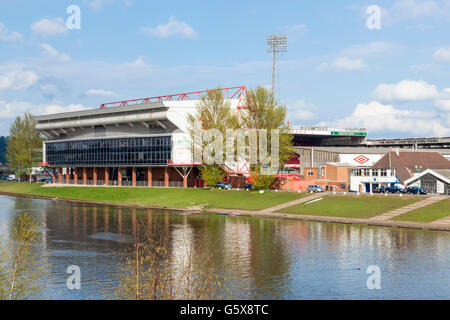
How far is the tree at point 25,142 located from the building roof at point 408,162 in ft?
398

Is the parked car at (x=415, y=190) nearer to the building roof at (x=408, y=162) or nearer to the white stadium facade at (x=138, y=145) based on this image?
the building roof at (x=408, y=162)

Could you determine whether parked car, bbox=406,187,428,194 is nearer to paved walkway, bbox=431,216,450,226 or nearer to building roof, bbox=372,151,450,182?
building roof, bbox=372,151,450,182

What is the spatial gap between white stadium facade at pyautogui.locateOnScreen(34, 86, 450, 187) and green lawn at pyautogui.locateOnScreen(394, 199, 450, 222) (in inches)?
2021

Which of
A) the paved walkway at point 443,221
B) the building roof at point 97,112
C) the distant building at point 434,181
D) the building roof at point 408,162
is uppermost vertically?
the building roof at point 97,112

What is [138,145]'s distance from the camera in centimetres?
14012

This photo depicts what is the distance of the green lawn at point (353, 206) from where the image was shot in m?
80.6

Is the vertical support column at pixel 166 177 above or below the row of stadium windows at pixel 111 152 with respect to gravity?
below

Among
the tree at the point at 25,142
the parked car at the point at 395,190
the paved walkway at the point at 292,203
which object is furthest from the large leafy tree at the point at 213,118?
the tree at the point at 25,142

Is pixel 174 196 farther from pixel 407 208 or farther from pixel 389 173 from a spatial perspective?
pixel 407 208

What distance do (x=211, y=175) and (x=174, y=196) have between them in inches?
402

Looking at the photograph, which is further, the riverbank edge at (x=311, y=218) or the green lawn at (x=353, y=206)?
the green lawn at (x=353, y=206)

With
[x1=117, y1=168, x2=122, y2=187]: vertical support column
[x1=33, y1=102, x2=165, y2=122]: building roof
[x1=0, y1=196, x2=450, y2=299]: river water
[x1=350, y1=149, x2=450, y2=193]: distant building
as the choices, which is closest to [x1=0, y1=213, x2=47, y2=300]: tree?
[x1=0, y1=196, x2=450, y2=299]: river water

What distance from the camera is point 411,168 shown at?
A: 11094 cm
